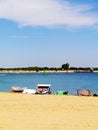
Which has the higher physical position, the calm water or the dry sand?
the dry sand

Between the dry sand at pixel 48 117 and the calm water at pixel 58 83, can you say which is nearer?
the dry sand at pixel 48 117

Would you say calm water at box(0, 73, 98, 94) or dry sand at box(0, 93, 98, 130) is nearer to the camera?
dry sand at box(0, 93, 98, 130)

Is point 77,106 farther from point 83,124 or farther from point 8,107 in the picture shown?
point 83,124

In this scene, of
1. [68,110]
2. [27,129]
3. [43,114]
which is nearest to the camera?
[27,129]

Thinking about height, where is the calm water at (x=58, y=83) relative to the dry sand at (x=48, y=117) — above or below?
below

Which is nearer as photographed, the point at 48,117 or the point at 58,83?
the point at 48,117

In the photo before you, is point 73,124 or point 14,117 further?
point 14,117

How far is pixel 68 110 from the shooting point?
20.1m

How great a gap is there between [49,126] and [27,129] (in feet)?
3.27

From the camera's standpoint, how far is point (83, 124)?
1544cm

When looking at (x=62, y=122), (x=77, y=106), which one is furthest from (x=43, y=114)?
(x=77, y=106)

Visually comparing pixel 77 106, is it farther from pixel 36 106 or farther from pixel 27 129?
pixel 27 129

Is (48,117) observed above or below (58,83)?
above

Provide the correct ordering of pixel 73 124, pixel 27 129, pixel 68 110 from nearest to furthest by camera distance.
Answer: pixel 27 129 → pixel 73 124 → pixel 68 110
